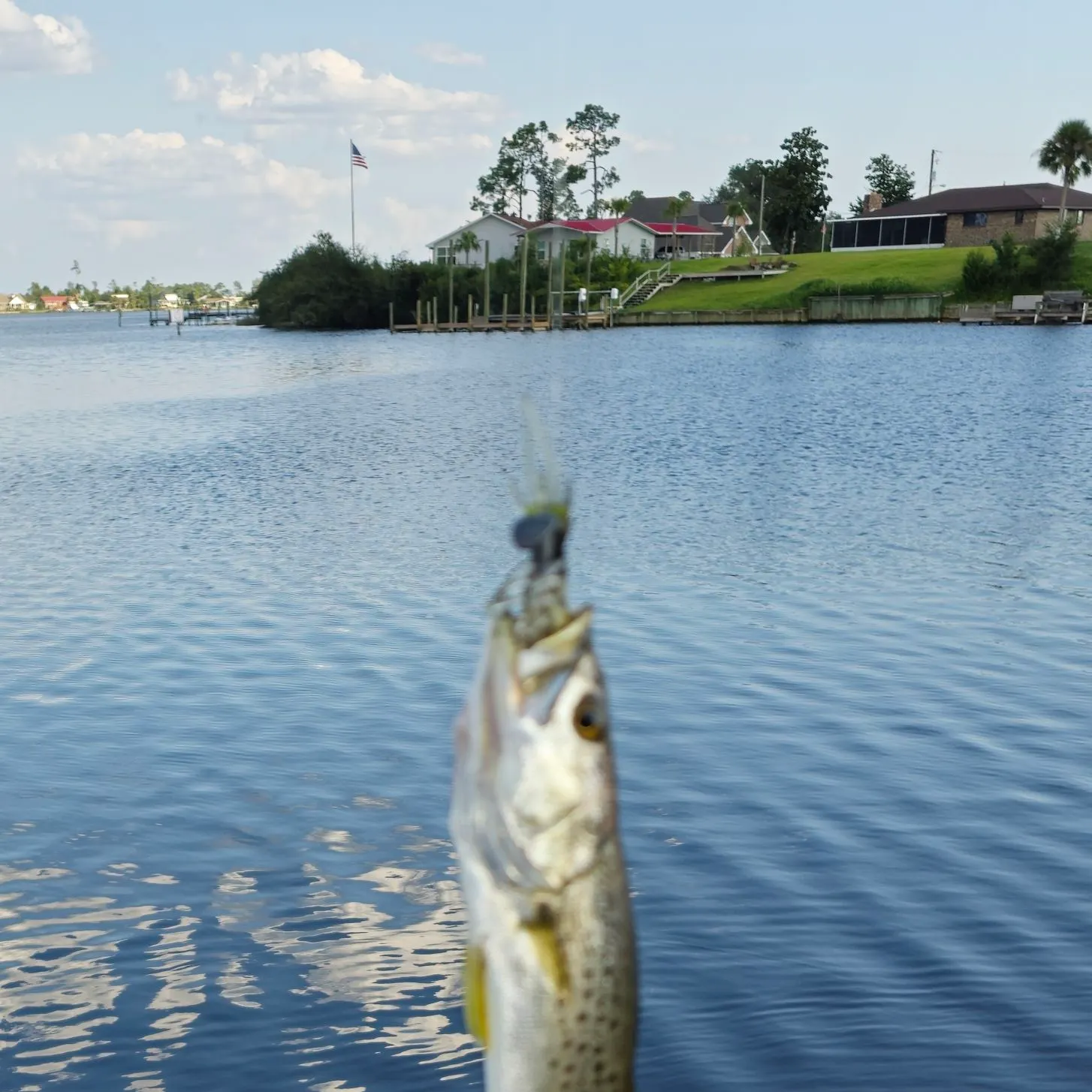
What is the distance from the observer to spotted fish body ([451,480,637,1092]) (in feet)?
8.59

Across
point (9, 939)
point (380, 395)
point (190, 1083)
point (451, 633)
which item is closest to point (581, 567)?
point (451, 633)

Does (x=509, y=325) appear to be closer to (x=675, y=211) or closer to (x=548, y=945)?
(x=675, y=211)

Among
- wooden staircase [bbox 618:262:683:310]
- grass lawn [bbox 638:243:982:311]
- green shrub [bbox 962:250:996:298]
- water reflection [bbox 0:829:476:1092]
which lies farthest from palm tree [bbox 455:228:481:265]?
water reflection [bbox 0:829:476:1092]

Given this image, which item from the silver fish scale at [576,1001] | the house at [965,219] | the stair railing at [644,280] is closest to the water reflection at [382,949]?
the silver fish scale at [576,1001]

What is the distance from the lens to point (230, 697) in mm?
18500

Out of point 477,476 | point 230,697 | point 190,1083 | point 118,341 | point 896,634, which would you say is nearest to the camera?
point 190,1083

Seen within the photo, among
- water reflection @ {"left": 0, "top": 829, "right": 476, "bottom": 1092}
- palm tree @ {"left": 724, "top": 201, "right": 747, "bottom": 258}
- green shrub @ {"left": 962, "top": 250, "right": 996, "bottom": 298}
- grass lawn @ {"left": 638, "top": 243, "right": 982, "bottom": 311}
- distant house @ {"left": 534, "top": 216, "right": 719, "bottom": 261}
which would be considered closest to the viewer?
water reflection @ {"left": 0, "top": 829, "right": 476, "bottom": 1092}

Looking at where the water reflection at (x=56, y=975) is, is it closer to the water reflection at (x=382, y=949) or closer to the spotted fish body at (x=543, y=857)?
the water reflection at (x=382, y=949)

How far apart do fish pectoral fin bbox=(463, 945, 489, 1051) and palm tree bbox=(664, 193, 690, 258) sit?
167629 millimetres

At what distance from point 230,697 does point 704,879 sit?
8.15m

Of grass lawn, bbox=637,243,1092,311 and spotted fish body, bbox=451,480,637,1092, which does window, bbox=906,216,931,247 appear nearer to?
grass lawn, bbox=637,243,1092,311

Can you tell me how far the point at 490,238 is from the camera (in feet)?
543

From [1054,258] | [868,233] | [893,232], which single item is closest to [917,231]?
[893,232]

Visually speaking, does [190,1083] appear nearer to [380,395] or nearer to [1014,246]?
[380,395]
